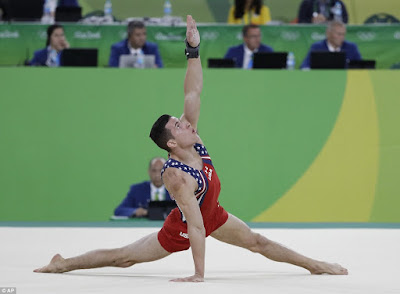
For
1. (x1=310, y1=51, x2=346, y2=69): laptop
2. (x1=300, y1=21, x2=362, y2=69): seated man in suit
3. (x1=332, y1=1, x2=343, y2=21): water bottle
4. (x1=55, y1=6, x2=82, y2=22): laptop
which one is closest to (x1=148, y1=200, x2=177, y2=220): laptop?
(x1=310, y1=51, x2=346, y2=69): laptop

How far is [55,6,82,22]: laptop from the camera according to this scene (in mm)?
10703

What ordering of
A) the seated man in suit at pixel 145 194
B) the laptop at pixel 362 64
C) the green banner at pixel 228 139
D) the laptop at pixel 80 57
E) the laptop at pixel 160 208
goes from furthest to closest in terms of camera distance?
the laptop at pixel 362 64 → the laptop at pixel 80 57 → the green banner at pixel 228 139 → the seated man in suit at pixel 145 194 → the laptop at pixel 160 208

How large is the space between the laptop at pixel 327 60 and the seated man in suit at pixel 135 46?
196 cm

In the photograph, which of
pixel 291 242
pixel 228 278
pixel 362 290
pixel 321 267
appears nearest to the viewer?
pixel 362 290

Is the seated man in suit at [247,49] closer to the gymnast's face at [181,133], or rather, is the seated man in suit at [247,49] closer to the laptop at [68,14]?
the laptop at [68,14]

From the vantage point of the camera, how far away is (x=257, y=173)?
9.11 meters

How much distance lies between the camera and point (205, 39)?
1012cm

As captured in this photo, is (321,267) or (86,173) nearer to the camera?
(321,267)

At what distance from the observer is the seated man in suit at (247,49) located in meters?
10.0

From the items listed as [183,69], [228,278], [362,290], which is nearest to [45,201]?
[183,69]

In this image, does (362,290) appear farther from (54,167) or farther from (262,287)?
(54,167)

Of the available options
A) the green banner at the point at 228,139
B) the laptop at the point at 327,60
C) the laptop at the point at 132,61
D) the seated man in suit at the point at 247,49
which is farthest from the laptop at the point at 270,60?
the laptop at the point at 132,61

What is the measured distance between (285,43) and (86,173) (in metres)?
3.22

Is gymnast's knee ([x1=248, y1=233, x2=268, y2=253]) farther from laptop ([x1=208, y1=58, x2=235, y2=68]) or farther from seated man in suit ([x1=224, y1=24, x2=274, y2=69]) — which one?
seated man in suit ([x1=224, y1=24, x2=274, y2=69])
